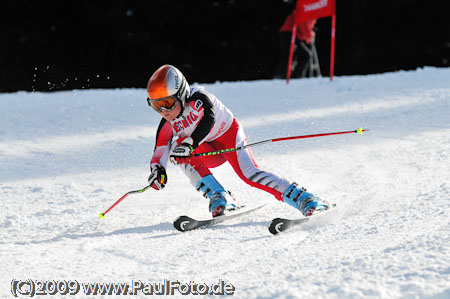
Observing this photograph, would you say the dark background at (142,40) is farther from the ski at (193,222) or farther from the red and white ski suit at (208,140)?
the ski at (193,222)

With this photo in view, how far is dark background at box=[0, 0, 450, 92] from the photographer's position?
14.4 meters

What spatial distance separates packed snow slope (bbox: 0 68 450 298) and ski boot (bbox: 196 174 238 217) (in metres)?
0.14

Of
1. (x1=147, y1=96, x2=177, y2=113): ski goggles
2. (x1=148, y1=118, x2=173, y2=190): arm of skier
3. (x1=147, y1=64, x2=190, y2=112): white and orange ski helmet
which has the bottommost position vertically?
(x1=148, y1=118, x2=173, y2=190): arm of skier

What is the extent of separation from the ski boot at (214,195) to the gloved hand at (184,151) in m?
0.19

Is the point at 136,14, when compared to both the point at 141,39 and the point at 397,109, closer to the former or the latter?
the point at 141,39

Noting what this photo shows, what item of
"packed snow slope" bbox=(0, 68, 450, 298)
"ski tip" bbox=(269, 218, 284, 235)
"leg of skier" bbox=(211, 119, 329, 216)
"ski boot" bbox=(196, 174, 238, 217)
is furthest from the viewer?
"ski boot" bbox=(196, 174, 238, 217)

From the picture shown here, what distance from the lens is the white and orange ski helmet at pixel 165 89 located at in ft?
11.1

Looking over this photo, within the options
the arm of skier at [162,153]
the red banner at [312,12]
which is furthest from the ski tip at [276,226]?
the red banner at [312,12]

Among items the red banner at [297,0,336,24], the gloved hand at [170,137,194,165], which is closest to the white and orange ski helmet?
the gloved hand at [170,137,194,165]

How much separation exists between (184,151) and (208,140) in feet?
1.36

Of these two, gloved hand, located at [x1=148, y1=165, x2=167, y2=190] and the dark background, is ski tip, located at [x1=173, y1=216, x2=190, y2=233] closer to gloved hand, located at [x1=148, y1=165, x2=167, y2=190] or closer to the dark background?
gloved hand, located at [x1=148, y1=165, x2=167, y2=190]

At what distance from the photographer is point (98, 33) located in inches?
577

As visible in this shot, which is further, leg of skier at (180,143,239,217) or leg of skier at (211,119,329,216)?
leg of skier at (180,143,239,217)

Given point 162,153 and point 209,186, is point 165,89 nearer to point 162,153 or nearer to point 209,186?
point 162,153
